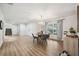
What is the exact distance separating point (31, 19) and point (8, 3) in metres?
0.63

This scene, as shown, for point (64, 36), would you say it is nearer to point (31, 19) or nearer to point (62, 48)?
point (62, 48)

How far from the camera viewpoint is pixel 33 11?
9.97 feet

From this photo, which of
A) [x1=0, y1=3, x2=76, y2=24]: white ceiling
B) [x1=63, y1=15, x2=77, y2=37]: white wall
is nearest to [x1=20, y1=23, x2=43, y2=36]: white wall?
[x1=0, y1=3, x2=76, y2=24]: white ceiling

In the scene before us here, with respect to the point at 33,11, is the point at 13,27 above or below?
below

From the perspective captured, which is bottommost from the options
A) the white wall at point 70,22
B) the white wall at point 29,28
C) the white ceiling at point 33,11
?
the white wall at point 29,28

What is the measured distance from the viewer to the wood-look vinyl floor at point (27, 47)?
9.87 feet

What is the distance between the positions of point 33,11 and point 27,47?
838 mm

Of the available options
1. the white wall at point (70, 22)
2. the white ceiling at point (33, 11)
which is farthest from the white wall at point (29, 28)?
the white wall at point (70, 22)

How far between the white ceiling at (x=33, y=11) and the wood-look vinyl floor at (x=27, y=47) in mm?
453

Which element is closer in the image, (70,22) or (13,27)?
(70,22)

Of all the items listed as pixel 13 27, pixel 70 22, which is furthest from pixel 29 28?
pixel 70 22

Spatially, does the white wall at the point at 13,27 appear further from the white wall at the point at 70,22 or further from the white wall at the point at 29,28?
the white wall at the point at 70,22

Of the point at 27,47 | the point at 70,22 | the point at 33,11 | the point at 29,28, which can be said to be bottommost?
the point at 27,47

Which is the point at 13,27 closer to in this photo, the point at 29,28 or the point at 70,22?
the point at 29,28
